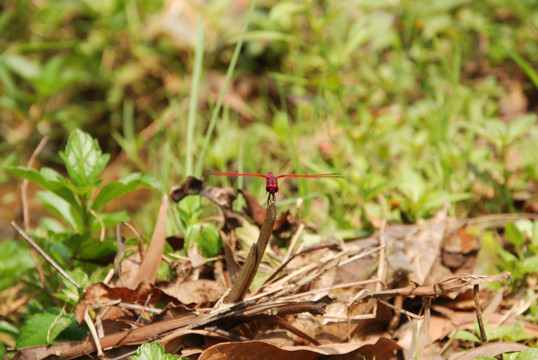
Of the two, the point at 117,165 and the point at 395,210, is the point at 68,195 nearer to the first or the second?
the point at 395,210

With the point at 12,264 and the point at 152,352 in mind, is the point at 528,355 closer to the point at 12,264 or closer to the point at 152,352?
the point at 152,352

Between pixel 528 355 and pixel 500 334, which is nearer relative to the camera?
pixel 528 355

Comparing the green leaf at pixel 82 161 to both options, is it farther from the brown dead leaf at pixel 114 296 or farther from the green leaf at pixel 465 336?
the green leaf at pixel 465 336

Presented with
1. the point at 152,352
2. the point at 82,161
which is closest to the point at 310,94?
the point at 82,161

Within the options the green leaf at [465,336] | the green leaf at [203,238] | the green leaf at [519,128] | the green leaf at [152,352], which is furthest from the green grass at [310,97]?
the green leaf at [152,352]

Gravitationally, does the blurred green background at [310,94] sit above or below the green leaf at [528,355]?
above

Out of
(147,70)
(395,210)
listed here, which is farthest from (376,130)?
(147,70)

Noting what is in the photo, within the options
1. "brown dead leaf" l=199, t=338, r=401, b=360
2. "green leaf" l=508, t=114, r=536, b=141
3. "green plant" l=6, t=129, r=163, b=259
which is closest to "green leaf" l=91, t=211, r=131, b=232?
"green plant" l=6, t=129, r=163, b=259
